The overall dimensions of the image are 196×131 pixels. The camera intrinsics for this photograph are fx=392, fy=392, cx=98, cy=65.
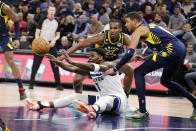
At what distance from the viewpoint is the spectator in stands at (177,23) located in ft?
42.6

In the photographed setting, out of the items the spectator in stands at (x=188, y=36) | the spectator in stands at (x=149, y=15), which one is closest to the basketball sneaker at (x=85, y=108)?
the spectator in stands at (x=188, y=36)

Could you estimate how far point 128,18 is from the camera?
268 inches

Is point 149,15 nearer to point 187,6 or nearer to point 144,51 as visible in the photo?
point 187,6

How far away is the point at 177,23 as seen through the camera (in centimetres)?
1326

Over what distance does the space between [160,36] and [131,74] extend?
5.01 ft

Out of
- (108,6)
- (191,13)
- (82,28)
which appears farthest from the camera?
(108,6)

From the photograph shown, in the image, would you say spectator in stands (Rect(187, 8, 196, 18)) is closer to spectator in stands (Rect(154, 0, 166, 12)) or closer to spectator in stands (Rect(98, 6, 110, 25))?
spectator in stands (Rect(154, 0, 166, 12))

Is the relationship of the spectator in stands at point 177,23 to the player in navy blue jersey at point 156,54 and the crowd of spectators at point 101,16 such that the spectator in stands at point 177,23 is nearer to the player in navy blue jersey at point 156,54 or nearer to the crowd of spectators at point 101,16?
the crowd of spectators at point 101,16

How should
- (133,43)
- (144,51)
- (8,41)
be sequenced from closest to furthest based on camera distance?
(133,43), (8,41), (144,51)

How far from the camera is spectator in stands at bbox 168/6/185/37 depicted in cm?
1298

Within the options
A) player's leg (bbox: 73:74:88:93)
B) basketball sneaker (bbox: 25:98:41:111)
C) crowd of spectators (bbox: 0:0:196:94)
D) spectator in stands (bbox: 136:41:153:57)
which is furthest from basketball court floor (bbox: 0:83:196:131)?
crowd of spectators (bbox: 0:0:196:94)

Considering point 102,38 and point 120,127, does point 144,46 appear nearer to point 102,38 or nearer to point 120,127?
point 102,38

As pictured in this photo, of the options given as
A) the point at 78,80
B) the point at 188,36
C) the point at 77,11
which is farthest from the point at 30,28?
the point at 78,80

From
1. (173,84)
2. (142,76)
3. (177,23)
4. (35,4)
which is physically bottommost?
(173,84)
